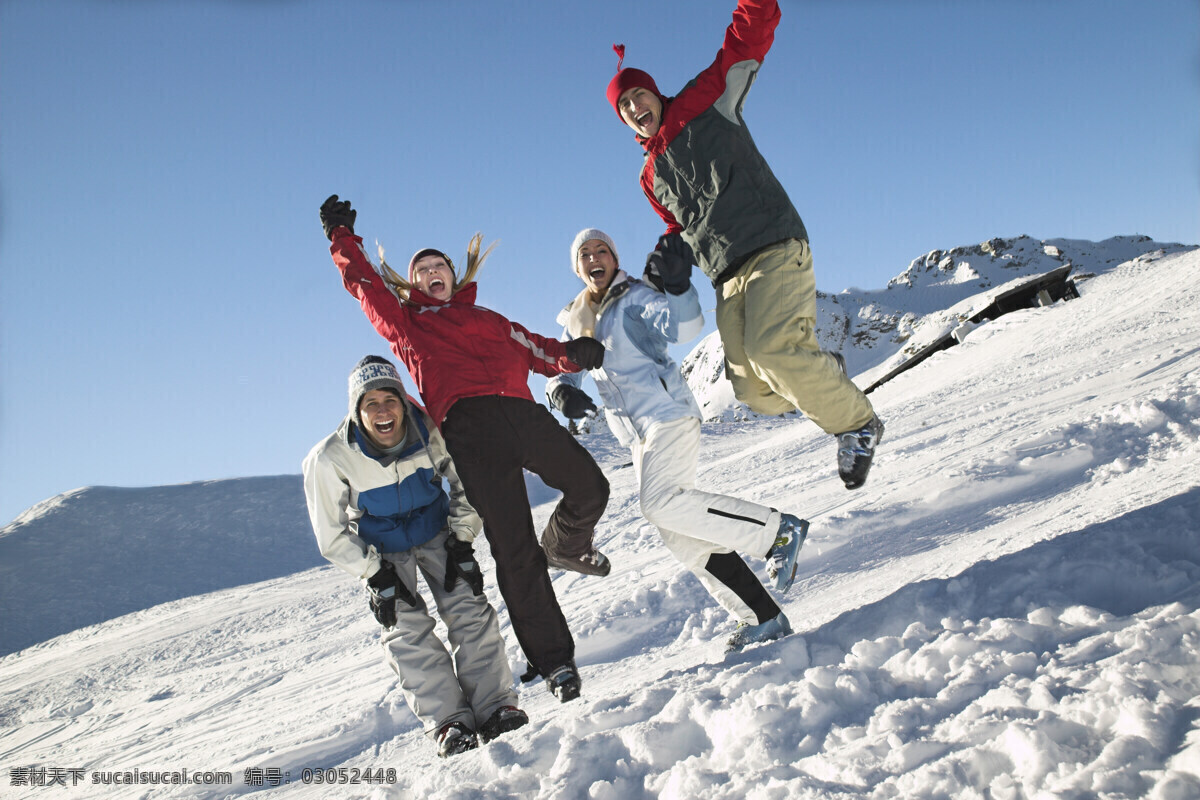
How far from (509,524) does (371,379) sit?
3.06ft

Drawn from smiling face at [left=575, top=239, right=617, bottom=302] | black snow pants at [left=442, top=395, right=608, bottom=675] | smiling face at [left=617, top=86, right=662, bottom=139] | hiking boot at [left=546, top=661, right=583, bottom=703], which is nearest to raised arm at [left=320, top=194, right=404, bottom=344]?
black snow pants at [left=442, top=395, right=608, bottom=675]

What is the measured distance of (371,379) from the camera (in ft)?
10.2

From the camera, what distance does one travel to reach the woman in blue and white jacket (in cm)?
292

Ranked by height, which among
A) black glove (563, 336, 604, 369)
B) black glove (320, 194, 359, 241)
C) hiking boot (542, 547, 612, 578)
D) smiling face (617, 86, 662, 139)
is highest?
black glove (320, 194, 359, 241)

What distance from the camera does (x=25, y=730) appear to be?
22.8ft

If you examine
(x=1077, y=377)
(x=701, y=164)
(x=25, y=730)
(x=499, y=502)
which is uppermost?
(x=701, y=164)

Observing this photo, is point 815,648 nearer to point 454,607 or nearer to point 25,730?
point 454,607

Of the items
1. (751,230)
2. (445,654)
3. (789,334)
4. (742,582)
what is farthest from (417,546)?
(751,230)

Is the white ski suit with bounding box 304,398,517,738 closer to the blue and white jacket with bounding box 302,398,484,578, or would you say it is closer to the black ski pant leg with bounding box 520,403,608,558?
the blue and white jacket with bounding box 302,398,484,578

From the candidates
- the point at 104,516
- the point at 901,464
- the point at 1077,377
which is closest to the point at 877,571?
the point at 901,464

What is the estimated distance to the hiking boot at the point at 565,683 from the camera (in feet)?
9.10

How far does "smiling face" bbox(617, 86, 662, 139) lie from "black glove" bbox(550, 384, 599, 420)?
1.29m

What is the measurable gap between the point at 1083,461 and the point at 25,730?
9.86m

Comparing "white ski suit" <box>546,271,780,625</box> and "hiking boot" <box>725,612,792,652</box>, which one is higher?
"white ski suit" <box>546,271,780,625</box>
